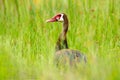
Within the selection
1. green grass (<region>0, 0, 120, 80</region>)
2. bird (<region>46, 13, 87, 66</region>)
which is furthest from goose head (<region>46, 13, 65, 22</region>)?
green grass (<region>0, 0, 120, 80</region>)

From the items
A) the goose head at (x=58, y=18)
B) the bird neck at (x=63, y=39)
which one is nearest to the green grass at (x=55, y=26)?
the bird neck at (x=63, y=39)

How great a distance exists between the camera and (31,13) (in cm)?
869

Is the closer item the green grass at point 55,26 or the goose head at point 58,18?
the green grass at point 55,26

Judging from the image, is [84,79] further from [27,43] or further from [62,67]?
[27,43]

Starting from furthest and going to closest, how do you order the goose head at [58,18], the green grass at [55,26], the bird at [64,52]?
the goose head at [58,18] → the green grass at [55,26] → the bird at [64,52]

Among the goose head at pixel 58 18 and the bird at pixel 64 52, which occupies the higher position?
the goose head at pixel 58 18

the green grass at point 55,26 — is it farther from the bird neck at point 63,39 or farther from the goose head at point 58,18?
the goose head at point 58,18

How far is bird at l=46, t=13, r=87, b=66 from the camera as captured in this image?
6148mm

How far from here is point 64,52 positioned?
6.52 meters

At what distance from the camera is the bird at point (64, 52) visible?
615cm

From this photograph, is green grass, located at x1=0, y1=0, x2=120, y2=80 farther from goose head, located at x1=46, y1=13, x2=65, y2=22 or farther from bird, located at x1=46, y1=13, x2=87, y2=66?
goose head, located at x1=46, y1=13, x2=65, y2=22

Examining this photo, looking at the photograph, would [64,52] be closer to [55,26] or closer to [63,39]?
[63,39]

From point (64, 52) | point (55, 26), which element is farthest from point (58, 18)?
point (64, 52)

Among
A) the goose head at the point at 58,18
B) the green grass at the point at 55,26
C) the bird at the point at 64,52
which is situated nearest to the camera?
the bird at the point at 64,52
